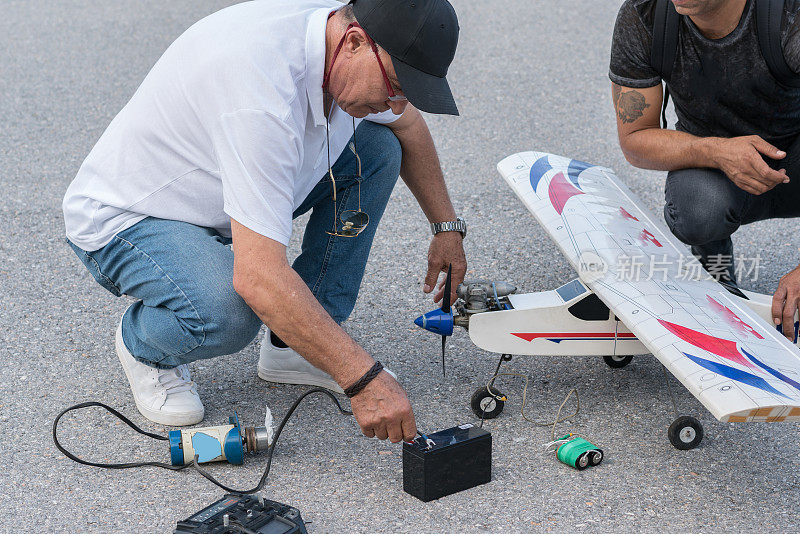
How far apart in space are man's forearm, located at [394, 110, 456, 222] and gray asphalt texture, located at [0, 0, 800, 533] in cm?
61

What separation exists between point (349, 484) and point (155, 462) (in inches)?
24.8

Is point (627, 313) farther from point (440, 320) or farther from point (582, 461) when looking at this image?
point (440, 320)

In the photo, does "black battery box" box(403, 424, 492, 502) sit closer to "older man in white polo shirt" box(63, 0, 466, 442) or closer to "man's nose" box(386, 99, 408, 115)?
"older man in white polo shirt" box(63, 0, 466, 442)

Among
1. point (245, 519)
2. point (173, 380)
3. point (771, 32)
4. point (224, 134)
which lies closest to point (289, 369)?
point (173, 380)

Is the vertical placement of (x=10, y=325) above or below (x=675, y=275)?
below

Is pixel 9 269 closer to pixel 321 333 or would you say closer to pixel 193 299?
pixel 193 299

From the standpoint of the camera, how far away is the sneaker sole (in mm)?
3234

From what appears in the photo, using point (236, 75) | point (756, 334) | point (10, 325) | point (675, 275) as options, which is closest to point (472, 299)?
point (675, 275)

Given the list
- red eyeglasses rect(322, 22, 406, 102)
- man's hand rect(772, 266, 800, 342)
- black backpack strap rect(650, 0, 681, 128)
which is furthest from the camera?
black backpack strap rect(650, 0, 681, 128)

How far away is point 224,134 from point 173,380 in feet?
3.32

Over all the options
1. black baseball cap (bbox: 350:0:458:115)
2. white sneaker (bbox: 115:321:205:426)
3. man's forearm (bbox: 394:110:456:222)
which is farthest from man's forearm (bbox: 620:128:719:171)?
white sneaker (bbox: 115:321:205:426)

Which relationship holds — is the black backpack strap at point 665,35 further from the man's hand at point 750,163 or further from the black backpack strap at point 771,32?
the man's hand at point 750,163

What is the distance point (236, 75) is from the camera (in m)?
2.44

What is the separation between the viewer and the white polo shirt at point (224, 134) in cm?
239
